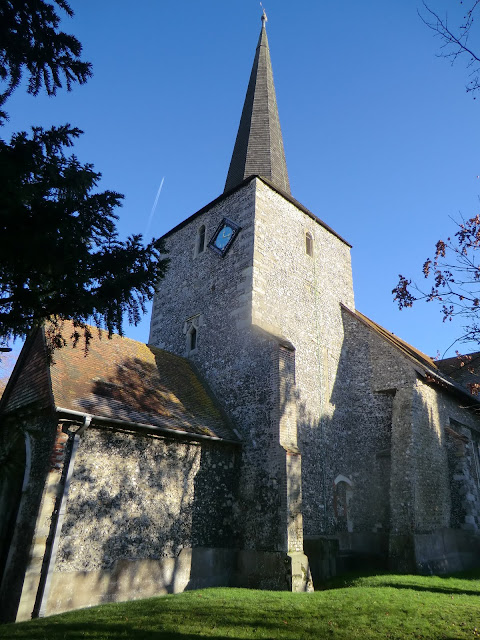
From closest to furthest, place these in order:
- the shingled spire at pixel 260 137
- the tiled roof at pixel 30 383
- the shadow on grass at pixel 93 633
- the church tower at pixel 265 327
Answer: the shadow on grass at pixel 93 633, the tiled roof at pixel 30 383, the church tower at pixel 265 327, the shingled spire at pixel 260 137

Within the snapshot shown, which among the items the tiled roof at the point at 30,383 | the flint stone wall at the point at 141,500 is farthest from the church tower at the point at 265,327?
the tiled roof at the point at 30,383

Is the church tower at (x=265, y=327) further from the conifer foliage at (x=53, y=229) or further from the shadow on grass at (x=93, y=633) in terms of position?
the conifer foliage at (x=53, y=229)

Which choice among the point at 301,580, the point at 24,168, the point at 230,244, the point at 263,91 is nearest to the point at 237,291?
the point at 230,244

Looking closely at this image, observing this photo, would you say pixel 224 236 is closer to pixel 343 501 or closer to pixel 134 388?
pixel 134 388

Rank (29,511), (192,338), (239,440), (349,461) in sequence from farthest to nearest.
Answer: (192,338)
(349,461)
(239,440)
(29,511)

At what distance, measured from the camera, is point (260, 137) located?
62.2 ft

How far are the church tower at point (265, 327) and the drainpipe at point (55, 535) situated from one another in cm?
457

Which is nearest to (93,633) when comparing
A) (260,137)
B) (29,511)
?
(29,511)

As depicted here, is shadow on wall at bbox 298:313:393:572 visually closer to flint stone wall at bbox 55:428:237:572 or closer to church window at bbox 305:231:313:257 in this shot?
flint stone wall at bbox 55:428:237:572

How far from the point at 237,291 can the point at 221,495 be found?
6168mm

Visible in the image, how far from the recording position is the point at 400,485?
12438 mm

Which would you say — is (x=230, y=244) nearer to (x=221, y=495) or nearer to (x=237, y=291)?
(x=237, y=291)

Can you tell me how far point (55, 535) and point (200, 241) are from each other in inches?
459

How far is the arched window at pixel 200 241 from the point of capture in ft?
55.1
